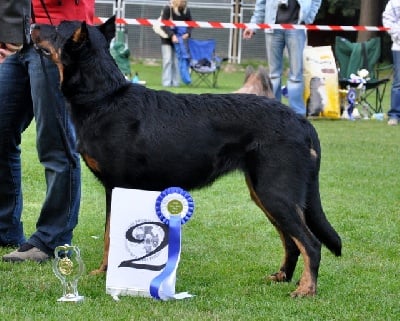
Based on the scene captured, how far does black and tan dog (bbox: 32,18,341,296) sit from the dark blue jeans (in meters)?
0.26

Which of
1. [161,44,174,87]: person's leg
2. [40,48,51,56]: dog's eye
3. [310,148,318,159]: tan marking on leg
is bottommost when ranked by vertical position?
[161,44,174,87]: person's leg

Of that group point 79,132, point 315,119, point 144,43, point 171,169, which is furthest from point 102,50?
A: point 144,43

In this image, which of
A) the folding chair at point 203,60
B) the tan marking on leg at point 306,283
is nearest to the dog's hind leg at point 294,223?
the tan marking on leg at point 306,283

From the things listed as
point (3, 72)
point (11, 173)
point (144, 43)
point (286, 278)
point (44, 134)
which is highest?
point (3, 72)

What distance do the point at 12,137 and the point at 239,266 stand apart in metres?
1.65

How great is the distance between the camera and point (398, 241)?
5.86 m

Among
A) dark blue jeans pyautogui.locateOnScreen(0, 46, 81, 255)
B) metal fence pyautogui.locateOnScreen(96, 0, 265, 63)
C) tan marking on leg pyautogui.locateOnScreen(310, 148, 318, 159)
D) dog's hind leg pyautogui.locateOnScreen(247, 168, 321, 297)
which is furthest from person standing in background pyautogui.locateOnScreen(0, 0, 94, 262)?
metal fence pyautogui.locateOnScreen(96, 0, 265, 63)

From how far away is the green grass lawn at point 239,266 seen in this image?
13.5ft

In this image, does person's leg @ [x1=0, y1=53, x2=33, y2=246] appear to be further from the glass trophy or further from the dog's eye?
the glass trophy

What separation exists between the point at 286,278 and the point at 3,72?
212 cm

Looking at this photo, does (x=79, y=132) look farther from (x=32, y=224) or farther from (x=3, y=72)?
(x=32, y=224)

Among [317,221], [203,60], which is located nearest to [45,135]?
[317,221]

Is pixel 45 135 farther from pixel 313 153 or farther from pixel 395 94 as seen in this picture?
pixel 395 94

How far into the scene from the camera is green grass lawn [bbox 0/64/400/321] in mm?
4121
